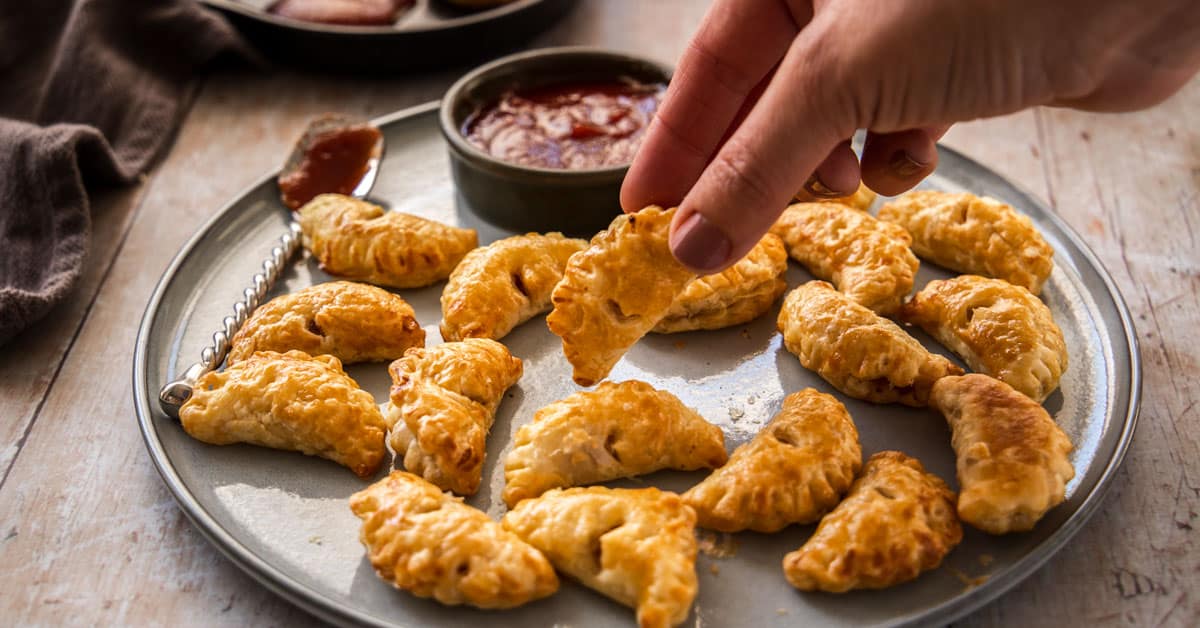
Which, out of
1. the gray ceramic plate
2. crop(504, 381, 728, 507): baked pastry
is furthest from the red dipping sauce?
crop(504, 381, 728, 507): baked pastry

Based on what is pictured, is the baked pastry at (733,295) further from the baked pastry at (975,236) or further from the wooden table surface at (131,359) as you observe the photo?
the wooden table surface at (131,359)

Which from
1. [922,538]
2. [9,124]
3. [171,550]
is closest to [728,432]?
[922,538]

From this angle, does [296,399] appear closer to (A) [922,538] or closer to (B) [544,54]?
(A) [922,538]

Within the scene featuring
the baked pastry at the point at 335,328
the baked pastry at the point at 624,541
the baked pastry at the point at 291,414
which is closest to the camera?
the baked pastry at the point at 624,541

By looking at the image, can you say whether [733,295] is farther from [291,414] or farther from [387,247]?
[291,414]

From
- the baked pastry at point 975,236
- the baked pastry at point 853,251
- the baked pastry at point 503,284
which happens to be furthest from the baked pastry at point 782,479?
the baked pastry at point 975,236

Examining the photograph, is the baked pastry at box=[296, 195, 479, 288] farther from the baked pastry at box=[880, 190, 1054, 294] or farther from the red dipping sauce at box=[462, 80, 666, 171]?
the baked pastry at box=[880, 190, 1054, 294]
